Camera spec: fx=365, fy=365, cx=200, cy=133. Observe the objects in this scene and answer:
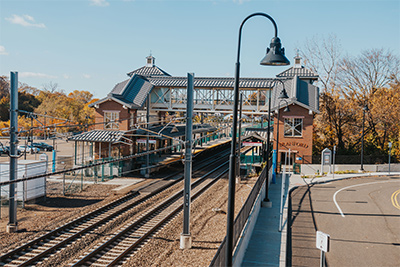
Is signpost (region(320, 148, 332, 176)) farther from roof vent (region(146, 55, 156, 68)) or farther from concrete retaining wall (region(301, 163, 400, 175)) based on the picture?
roof vent (region(146, 55, 156, 68))

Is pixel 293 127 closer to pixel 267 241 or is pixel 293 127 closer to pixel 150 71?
pixel 150 71

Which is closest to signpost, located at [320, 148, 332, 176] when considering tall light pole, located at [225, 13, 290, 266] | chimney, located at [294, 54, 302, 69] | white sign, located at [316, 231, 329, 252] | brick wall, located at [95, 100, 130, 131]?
chimney, located at [294, 54, 302, 69]

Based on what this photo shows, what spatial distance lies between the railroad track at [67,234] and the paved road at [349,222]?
29.1 ft

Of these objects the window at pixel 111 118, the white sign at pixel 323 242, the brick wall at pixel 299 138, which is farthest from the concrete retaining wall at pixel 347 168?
the white sign at pixel 323 242

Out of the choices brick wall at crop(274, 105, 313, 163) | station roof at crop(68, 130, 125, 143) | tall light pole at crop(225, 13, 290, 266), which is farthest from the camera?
brick wall at crop(274, 105, 313, 163)

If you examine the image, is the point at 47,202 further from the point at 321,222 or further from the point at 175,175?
the point at 321,222

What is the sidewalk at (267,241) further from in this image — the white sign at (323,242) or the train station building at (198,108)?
the train station building at (198,108)

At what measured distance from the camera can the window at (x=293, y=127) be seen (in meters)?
38.2

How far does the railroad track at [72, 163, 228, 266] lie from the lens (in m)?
13.0

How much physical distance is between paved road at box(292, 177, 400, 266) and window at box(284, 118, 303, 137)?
894 cm

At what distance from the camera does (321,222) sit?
18.6 meters

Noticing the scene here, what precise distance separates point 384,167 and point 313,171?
27.0 ft

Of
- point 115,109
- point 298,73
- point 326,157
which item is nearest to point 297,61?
point 298,73

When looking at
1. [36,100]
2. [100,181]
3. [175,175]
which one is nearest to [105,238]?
[100,181]
